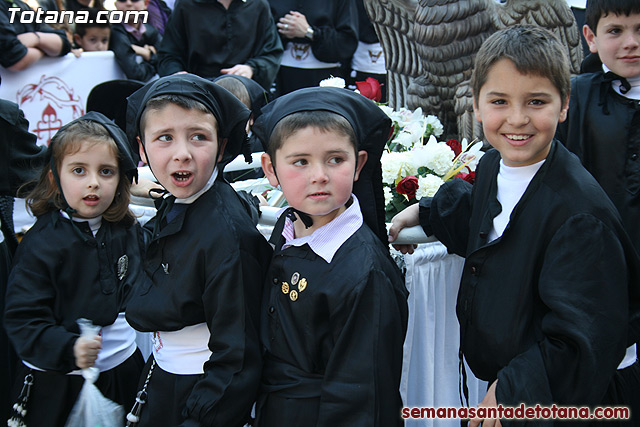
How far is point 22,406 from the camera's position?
90.9 inches

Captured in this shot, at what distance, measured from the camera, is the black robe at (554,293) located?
1.61 metres

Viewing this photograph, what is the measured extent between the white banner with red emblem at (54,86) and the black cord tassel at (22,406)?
11.6 ft

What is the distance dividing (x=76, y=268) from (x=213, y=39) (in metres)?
2.99

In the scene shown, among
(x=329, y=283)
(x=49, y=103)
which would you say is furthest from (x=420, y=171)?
(x=49, y=103)

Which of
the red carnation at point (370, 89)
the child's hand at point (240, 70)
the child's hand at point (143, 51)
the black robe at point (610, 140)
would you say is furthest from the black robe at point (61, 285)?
the child's hand at point (143, 51)

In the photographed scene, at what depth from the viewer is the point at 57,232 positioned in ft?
7.83

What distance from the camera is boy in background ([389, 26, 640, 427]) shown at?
1613 millimetres

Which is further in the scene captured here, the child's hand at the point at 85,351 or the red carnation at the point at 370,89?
the red carnation at the point at 370,89

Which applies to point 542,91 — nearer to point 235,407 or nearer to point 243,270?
point 243,270

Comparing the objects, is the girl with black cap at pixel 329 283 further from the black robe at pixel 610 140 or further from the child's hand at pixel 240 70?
the child's hand at pixel 240 70

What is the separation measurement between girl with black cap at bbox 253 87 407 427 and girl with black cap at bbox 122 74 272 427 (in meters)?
0.10

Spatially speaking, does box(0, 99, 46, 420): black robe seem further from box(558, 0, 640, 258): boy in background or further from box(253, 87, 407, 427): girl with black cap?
box(558, 0, 640, 258): boy in background

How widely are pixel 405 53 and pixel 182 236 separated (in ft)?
9.45

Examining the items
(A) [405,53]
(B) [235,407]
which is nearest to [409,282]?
(B) [235,407]
